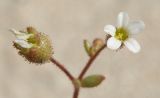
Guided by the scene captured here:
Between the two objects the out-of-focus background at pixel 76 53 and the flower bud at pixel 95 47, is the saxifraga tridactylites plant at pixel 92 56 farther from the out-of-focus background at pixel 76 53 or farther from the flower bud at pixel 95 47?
the out-of-focus background at pixel 76 53

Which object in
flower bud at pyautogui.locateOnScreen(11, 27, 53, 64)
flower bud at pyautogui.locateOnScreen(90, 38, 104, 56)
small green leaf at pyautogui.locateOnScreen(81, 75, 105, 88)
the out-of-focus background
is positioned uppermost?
flower bud at pyautogui.locateOnScreen(11, 27, 53, 64)

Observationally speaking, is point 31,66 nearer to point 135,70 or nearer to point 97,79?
point 135,70

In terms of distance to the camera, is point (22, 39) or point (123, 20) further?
point (123, 20)

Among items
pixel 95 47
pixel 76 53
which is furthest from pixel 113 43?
pixel 76 53

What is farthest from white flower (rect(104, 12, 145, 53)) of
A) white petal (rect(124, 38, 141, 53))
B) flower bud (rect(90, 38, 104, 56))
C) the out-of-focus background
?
the out-of-focus background

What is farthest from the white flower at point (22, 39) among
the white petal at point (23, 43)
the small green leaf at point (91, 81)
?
the small green leaf at point (91, 81)

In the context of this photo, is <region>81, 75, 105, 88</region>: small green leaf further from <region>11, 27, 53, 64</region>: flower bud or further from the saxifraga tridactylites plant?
<region>11, 27, 53, 64</region>: flower bud

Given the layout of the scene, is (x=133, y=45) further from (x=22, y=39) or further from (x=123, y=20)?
(x=22, y=39)
